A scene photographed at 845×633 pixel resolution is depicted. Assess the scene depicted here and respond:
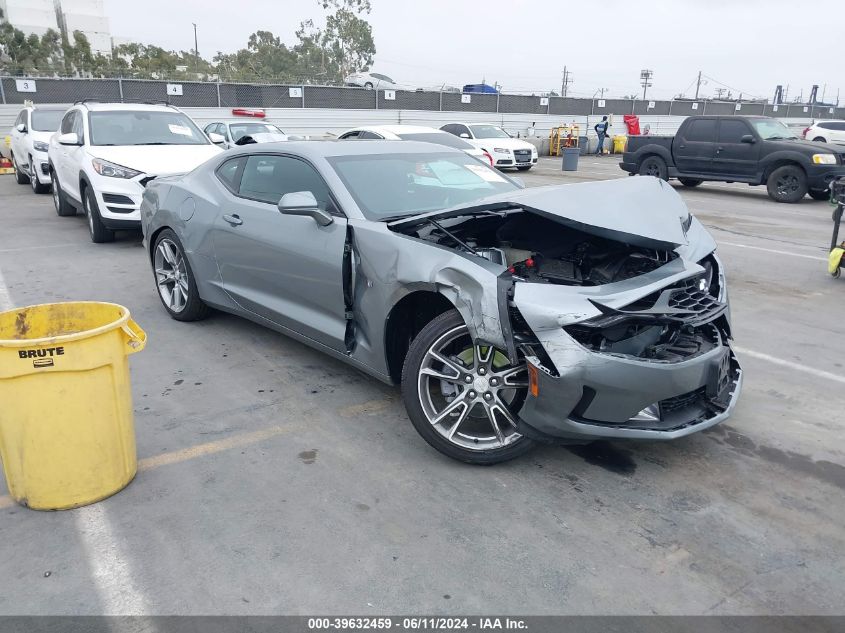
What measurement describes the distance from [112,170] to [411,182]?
5.58m

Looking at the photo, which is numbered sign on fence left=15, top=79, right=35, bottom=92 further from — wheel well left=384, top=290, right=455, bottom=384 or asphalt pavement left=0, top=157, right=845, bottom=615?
wheel well left=384, top=290, right=455, bottom=384

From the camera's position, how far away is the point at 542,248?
3.92 metres

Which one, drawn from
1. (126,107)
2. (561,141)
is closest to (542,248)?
(126,107)

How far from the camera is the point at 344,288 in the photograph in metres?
3.96

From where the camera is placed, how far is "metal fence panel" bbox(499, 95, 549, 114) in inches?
1240

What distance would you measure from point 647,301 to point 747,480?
104 centimetres

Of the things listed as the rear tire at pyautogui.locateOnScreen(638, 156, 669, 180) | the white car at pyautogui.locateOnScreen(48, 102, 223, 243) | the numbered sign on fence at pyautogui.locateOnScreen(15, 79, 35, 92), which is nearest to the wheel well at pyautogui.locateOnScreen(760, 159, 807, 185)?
the rear tire at pyautogui.locateOnScreen(638, 156, 669, 180)

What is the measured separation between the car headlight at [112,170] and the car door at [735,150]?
42.0ft

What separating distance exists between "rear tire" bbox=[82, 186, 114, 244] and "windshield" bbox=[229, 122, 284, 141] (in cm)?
813

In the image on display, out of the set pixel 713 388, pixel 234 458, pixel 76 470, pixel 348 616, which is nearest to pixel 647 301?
pixel 713 388

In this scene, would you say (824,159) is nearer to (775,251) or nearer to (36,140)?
(775,251)

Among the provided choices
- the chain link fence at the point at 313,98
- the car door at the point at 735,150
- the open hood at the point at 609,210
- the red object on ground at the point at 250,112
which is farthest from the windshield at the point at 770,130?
the red object on ground at the point at 250,112

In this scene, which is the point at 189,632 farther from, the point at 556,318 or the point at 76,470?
the point at 556,318

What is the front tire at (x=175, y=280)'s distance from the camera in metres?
5.48
